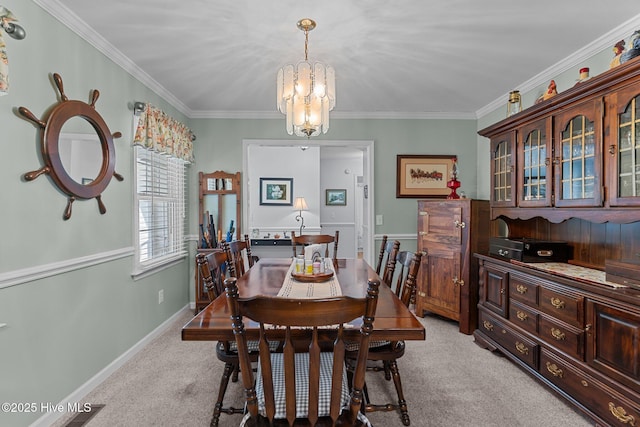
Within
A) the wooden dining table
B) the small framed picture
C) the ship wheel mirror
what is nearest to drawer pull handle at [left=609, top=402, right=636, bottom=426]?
the wooden dining table

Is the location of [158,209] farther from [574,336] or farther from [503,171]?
[574,336]

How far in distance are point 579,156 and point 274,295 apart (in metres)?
2.13

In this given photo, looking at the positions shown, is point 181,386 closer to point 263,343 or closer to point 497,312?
point 263,343

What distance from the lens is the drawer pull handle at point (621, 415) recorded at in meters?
1.76

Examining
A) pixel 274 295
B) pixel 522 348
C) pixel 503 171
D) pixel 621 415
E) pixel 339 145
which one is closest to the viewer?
pixel 621 415

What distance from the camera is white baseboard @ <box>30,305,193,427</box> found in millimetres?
1997

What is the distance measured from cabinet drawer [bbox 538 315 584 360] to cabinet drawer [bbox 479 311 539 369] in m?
0.14

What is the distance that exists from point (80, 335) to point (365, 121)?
3578 millimetres

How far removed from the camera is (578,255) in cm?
272

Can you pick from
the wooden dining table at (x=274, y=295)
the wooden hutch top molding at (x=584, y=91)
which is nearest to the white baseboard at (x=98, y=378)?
the wooden dining table at (x=274, y=295)

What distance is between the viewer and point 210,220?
4230 mm

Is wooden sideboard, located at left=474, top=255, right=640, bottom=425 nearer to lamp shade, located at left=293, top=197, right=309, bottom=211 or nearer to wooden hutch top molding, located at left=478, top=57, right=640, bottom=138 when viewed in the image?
wooden hutch top molding, located at left=478, top=57, right=640, bottom=138

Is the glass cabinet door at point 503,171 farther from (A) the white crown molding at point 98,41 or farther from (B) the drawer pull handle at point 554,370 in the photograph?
(A) the white crown molding at point 98,41

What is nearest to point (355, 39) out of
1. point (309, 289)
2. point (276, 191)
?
point (309, 289)
